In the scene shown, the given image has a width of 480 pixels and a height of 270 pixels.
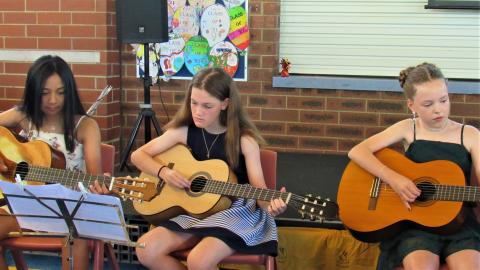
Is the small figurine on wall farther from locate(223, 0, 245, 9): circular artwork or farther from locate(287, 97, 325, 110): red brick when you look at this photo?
locate(223, 0, 245, 9): circular artwork

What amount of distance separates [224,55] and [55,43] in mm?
1306

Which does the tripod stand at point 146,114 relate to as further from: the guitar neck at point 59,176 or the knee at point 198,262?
the knee at point 198,262

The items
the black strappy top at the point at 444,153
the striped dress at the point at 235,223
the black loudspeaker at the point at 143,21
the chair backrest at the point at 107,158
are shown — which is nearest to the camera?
the striped dress at the point at 235,223

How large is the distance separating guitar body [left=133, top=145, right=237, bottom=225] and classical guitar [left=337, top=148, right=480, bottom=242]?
0.54 m

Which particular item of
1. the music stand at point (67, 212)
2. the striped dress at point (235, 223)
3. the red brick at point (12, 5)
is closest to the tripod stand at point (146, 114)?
the red brick at point (12, 5)

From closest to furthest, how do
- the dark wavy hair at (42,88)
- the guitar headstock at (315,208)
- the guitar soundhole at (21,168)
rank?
the guitar headstock at (315,208)
the guitar soundhole at (21,168)
the dark wavy hair at (42,88)

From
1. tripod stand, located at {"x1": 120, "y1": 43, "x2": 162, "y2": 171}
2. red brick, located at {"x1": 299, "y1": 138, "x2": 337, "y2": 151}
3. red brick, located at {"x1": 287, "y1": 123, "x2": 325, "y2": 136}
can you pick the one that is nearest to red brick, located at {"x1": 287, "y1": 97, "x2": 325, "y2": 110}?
red brick, located at {"x1": 287, "y1": 123, "x2": 325, "y2": 136}

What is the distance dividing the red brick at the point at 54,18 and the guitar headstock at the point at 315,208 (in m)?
2.93

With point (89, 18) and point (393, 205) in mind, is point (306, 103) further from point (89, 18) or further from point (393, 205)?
point (393, 205)

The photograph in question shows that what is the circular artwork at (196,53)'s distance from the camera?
485 cm

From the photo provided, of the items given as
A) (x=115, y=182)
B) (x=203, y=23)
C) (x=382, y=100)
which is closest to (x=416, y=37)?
(x=382, y=100)

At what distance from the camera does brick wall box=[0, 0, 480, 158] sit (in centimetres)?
473

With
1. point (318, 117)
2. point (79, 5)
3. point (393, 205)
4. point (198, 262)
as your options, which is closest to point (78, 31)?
point (79, 5)

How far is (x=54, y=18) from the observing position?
15.7 ft
